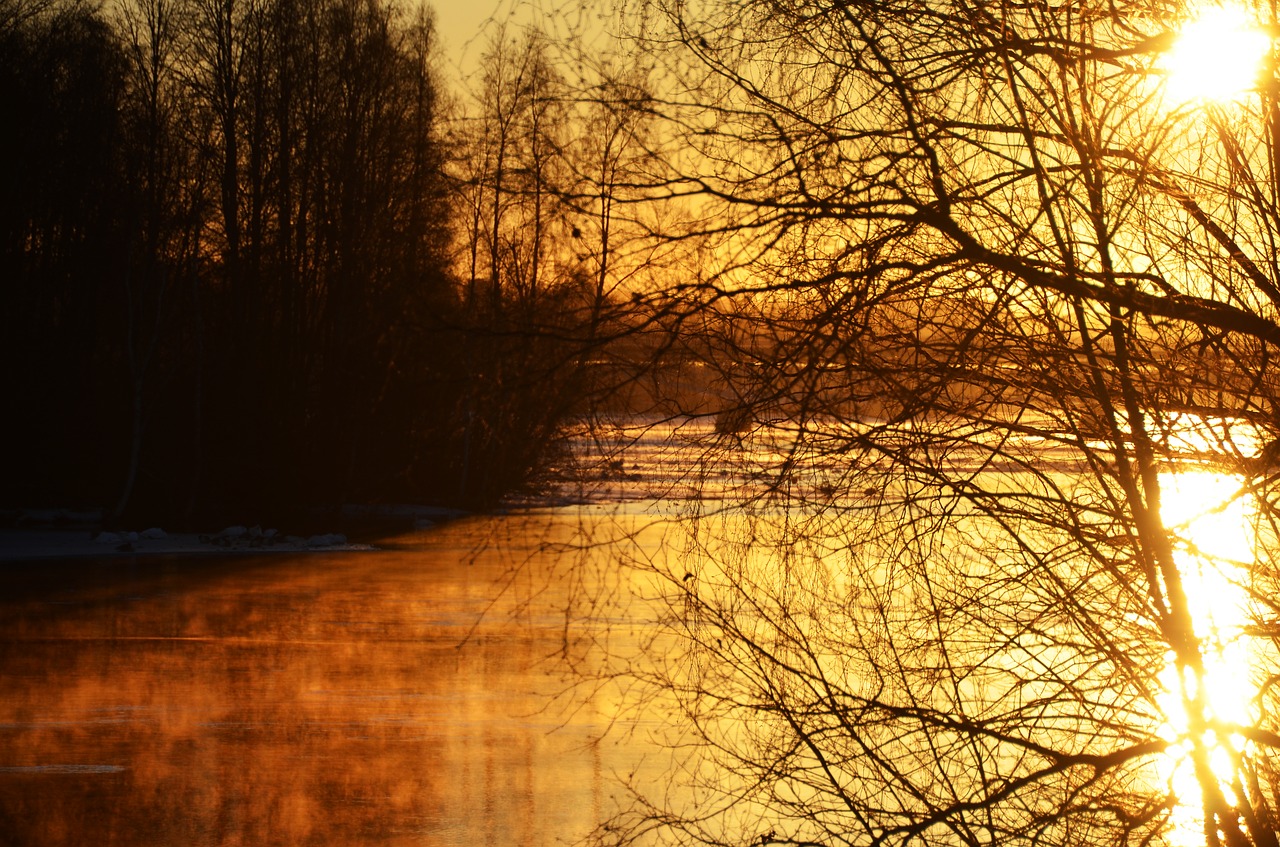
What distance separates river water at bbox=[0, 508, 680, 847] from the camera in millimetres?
7125

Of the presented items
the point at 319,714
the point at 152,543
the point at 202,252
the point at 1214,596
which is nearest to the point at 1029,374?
the point at 1214,596

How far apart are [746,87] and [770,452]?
112 centimetres

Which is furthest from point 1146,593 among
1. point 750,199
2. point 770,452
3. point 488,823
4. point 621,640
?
point 621,640

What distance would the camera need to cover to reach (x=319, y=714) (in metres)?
10.0

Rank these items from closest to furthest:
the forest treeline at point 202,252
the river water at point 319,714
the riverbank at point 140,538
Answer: the river water at point 319,714, the riverbank at point 140,538, the forest treeline at point 202,252

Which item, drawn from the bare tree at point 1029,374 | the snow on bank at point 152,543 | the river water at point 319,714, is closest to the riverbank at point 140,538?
the snow on bank at point 152,543

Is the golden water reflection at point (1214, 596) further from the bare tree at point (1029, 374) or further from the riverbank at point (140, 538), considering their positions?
the riverbank at point (140, 538)

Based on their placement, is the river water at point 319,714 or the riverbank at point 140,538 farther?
the riverbank at point 140,538

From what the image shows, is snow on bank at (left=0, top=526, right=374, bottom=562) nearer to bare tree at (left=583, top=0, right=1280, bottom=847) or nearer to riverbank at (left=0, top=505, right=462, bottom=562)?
riverbank at (left=0, top=505, right=462, bottom=562)

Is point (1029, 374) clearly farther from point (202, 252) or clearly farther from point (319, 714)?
point (202, 252)

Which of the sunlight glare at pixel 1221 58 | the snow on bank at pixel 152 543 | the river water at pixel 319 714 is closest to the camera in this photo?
the sunlight glare at pixel 1221 58

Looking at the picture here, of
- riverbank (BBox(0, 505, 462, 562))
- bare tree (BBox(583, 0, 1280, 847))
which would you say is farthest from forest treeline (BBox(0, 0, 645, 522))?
bare tree (BBox(583, 0, 1280, 847))

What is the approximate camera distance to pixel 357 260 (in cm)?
2916

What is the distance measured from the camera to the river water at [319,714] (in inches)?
281
